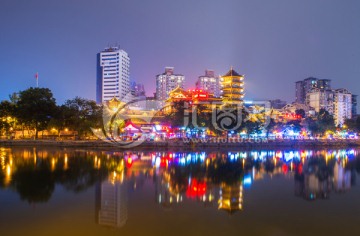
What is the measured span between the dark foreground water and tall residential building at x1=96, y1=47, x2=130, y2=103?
99.1 meters


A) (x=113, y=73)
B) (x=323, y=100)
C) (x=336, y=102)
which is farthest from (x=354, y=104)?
(x=113, y=73)

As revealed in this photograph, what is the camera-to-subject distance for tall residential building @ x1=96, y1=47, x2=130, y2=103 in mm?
121375

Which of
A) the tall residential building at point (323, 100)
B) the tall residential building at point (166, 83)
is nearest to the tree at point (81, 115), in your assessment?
the tall residential building at point (166, 83)

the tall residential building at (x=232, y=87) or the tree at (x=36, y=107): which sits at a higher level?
the tall residential building at (x=232, y=87)

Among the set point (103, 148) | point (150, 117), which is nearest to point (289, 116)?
point (150, 117)

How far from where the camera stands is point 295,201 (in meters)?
A: 15.5

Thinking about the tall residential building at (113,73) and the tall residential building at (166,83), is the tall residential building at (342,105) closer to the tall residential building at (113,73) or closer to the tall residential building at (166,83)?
the tall residential building at (166,83)

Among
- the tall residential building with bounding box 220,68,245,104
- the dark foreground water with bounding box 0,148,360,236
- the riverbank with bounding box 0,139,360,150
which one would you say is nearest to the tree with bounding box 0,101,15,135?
the riverbank with bounding box 0,139,360,150

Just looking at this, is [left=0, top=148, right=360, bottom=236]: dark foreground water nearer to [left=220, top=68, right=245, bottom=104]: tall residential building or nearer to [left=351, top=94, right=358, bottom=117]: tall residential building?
[left=220, top=68, right=245, bottom=104]: tall residential building

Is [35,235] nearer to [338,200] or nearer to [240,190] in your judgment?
[240,190]

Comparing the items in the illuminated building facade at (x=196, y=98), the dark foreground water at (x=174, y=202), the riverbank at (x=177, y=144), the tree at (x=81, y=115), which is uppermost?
the illuminated building facade at (x=196, y=98)

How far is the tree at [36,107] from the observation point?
54.6 m

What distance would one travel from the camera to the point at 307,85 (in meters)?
178

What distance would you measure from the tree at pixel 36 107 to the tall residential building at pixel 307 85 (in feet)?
478
